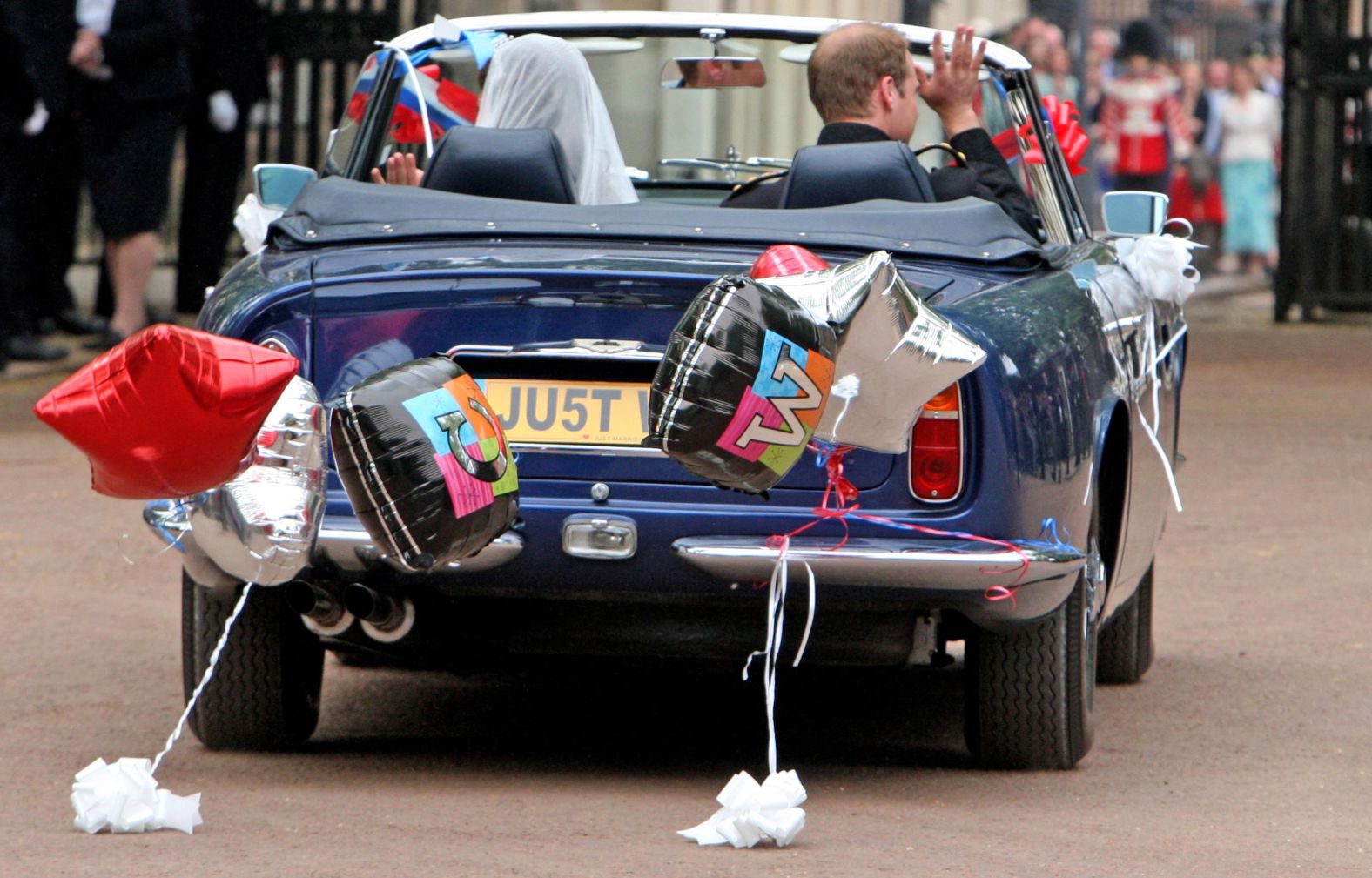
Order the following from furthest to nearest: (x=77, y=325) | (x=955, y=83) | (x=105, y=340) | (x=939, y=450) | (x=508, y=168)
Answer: (x=77, y=325) < (x=105, y=340) < (x=955, y=83) < (x=508, y=168) < (x=939, y=450)

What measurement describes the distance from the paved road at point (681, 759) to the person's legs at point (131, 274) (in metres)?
4.05

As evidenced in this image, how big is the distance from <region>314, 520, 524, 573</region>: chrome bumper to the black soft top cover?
0.64 meters

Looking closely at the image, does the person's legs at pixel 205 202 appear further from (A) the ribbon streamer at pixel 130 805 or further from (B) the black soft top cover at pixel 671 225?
(A) the ribbon streamer at pixel 130 805

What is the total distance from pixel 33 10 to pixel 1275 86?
18.0 m

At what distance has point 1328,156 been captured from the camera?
16594 millimetres

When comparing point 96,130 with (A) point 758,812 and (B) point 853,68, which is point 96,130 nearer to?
(B) point 853,68

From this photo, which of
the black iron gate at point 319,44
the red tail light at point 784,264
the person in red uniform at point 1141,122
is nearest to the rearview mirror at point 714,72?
the red tail light at point 784,264

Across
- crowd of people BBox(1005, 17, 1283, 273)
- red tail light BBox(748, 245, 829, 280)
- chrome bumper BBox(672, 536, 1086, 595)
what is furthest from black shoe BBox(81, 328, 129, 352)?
crowd of people BBox(1005, 17, 1283, 273)

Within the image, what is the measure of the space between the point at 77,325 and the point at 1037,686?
9475 mm

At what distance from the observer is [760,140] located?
7277 millimetres

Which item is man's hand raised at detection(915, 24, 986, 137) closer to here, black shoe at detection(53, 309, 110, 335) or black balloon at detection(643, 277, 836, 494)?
black balloon at detection(643, 277, 836, 494)

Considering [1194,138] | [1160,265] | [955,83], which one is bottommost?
[1160,265]

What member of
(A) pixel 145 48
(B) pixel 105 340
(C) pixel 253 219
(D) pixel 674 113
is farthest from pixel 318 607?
(B) pixel 105 340

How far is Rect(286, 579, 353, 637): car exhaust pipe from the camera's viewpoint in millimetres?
4602
